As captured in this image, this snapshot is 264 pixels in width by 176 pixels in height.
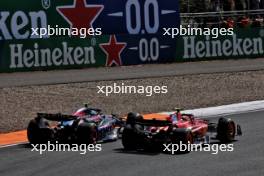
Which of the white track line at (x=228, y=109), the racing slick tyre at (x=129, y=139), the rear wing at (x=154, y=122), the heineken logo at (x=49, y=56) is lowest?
the white track line at (x=228, y=109)

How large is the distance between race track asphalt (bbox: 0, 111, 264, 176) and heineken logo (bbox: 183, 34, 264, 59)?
58.8 ft

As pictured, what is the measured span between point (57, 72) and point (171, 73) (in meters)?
4.35

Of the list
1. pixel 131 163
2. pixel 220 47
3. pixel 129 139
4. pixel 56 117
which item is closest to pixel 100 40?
pixel 220 47

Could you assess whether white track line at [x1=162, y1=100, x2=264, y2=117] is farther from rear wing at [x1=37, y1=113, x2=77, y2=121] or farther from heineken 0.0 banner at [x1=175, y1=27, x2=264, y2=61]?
heineken 0.0 banner at [x1=175, y1=27, x2=264, y2=61]

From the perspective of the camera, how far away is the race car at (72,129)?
1212cm

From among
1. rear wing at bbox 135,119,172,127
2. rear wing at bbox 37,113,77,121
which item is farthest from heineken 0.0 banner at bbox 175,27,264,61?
rear wing at bbox 135,119,172,127

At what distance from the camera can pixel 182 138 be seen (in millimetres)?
11289

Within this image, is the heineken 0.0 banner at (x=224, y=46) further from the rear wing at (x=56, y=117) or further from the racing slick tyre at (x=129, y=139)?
the racing slick tyre at (x=129, y=139)

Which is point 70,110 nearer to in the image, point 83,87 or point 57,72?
point 83,87

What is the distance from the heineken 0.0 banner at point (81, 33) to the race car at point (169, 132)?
1470cm

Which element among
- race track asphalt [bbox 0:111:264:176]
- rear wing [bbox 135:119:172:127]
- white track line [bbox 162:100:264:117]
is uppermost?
rear wing [bbox 135:119:172:127]

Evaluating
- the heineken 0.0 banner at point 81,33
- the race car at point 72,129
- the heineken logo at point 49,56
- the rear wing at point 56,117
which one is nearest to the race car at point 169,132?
the race car at point 72,129

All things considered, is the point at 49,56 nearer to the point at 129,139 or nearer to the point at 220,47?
the point at 220,47

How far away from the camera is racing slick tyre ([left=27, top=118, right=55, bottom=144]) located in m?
12.3
